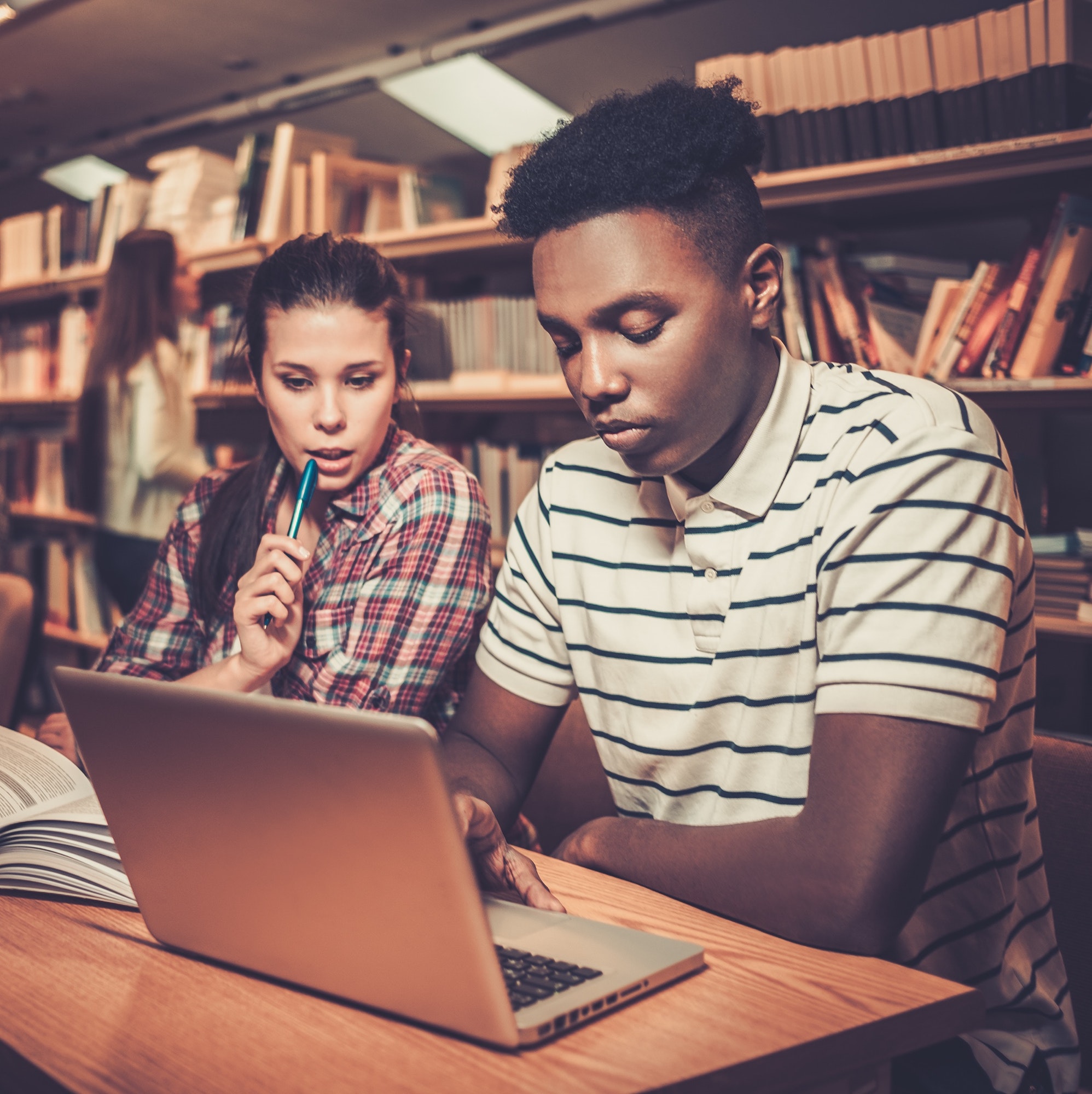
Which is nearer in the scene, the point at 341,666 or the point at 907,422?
the point at 907,422

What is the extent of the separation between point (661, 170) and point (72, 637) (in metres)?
3.50

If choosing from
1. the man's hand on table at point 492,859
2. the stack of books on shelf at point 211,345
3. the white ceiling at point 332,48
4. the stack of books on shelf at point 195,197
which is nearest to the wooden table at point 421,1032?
the man's hand on table at point 492,859

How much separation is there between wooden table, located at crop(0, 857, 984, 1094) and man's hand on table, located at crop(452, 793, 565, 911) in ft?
0.44

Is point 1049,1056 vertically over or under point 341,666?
under

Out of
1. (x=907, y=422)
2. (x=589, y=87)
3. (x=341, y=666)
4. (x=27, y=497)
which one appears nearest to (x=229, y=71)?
(x=589, y=87)

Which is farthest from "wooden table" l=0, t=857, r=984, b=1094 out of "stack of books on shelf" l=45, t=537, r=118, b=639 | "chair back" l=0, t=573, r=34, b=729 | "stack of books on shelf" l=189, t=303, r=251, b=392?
"stack of books on shelf" l=45, t=537, r=118, b=639

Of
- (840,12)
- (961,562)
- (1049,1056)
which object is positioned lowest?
(1049,1056)

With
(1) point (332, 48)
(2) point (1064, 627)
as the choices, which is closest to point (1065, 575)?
(2) point (1064, 627)

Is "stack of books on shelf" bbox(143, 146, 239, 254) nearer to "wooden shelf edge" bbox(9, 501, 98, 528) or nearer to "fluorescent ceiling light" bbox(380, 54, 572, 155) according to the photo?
"fluorescent ceiling light" bbox(380, 54, 572, 155)

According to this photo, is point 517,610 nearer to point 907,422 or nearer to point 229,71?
point 907,422

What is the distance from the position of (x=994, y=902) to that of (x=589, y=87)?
262cm

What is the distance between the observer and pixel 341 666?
1242mm

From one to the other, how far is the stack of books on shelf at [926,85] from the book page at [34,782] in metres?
1.33

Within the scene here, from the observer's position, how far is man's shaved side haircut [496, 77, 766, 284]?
902 mm
